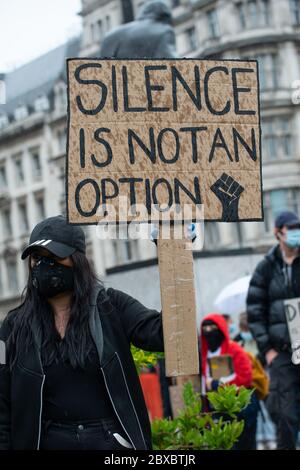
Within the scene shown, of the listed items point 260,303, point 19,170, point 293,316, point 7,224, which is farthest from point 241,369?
point 7,224

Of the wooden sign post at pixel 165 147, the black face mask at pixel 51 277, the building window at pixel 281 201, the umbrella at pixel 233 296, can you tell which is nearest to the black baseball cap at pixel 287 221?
the wooden sign post at pixel 165 147

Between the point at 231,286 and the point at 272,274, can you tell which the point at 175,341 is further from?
the point at 231,286

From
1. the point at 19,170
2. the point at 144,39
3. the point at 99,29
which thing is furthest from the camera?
the point at 19,170

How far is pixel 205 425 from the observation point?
5.27 meters

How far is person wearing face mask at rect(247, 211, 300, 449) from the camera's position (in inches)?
275

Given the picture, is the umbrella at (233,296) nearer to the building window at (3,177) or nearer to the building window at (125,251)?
the building window at (125,251)

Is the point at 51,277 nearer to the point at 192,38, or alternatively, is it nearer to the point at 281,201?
the point at 281,201

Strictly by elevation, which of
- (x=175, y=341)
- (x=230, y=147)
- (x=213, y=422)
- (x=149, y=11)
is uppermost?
(x=149, y=11)

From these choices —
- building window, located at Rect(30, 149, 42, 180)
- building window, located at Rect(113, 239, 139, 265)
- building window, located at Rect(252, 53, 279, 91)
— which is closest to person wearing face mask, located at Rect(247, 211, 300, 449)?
building window, located at Rect(252, 53, 279, 91)

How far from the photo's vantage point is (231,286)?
42.4 ft

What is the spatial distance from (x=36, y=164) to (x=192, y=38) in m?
14.1

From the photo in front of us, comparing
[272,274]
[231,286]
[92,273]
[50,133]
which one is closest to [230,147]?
[92,273]

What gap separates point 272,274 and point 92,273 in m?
3.11

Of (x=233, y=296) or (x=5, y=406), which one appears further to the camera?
(x=233, y=296)
